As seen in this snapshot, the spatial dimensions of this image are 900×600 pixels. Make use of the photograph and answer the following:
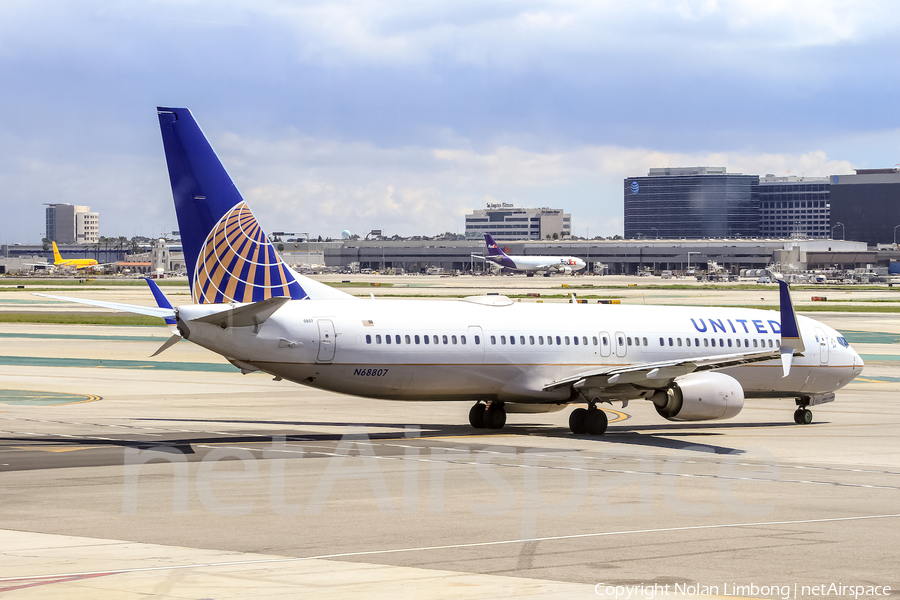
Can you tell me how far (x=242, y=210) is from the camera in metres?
30.8

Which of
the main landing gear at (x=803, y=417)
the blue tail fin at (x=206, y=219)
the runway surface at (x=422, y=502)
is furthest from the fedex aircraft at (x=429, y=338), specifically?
the main landing gear at (x=803, y=417)

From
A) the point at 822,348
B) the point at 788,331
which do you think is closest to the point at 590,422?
the point at 788,331

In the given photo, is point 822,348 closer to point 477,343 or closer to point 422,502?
point 477,343

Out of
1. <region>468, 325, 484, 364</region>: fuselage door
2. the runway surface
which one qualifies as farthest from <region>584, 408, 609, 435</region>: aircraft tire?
<region>468, 325, 484, 364</region>: fuselage door

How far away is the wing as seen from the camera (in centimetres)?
3070

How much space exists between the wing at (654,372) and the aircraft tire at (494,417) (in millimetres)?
1760

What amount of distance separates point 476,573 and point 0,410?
2697cm

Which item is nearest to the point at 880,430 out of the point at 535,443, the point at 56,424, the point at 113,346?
the point at 535,443

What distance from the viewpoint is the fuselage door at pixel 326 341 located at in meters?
29.8

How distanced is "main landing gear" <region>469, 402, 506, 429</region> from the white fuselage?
91 centimetres

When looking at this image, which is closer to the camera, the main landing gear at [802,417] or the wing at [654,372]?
→ the wing at [654,372]

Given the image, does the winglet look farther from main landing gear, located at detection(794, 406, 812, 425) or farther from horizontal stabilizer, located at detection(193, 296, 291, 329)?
horizontal stabilizer, located at detection(193, 296, 291, 329)

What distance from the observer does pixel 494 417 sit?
3422 centimetres

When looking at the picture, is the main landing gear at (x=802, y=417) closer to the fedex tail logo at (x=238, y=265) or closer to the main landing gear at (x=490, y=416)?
the main landing gear at (x=490, y=416)
